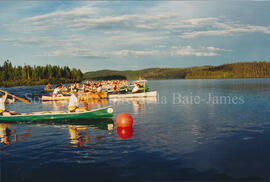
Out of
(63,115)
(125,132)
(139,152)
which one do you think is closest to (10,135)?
(63,115)

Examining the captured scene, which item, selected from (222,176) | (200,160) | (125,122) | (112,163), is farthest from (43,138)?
(222,176)

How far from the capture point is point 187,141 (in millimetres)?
14984

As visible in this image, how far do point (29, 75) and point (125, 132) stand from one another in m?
145

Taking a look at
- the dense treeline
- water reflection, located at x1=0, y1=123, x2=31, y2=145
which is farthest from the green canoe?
the dense treeline

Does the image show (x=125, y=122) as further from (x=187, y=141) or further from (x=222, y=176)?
(x=222, y=176)

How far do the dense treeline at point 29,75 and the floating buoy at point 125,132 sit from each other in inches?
4756

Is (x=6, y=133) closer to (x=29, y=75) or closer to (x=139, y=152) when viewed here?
(x=139, y=152)

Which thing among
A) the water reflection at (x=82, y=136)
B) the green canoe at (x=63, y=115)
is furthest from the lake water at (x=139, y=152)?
the green canoe at (x=63, y=115)

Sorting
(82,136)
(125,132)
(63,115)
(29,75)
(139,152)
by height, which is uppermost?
(29,75)

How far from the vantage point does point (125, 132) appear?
17.7m

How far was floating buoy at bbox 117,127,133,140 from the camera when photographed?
16516mm

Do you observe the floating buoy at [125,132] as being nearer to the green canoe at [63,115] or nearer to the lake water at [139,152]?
the lake water at [139,152]

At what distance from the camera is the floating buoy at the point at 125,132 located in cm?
1652

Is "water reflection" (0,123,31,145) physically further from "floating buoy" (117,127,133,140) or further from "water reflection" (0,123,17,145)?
"floating buoy" (117,127,133,140)
